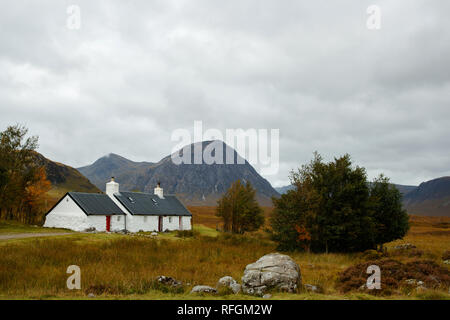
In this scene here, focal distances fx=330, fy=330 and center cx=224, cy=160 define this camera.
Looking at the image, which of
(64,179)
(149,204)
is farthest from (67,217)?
(64,179)

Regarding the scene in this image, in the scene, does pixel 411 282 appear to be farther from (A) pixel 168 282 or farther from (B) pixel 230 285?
(A) pixel 168 282

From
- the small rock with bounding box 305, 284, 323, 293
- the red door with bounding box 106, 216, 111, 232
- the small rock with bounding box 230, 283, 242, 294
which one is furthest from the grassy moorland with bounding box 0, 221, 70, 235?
the small rock with bounding box 305, 284, 323, 293

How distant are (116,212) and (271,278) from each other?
3657cm

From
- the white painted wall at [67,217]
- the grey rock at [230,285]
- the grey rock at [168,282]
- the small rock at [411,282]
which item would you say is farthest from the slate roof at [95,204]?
the small rock at [411,282]

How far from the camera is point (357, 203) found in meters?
31.7

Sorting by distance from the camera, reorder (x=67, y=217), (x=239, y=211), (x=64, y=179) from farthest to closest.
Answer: (x=64, y=179), (x=239, y=211), (x=67, y=217)

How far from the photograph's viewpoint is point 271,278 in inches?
506

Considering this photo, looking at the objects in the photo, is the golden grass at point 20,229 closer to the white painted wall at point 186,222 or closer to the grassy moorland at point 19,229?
the grassy moorland at point 19,229

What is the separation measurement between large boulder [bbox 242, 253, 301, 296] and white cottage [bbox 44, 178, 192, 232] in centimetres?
3293

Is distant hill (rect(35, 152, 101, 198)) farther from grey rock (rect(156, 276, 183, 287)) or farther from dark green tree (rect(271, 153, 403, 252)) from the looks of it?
grey rock (rect(156, 276, 183, 287))

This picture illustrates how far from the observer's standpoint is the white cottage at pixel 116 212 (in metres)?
41.8

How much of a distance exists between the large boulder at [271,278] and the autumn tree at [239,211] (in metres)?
35.7
